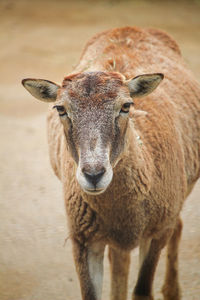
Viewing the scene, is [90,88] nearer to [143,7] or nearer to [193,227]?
[193,227]

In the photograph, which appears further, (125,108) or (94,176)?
(125,108)

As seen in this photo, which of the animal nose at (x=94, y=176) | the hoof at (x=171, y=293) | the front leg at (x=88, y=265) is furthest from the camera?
the hoof at (x=171, y=293)

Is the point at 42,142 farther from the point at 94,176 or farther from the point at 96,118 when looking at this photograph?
the point at 94,176

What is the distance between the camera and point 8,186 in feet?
27.9

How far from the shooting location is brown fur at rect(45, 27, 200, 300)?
425 centimetres

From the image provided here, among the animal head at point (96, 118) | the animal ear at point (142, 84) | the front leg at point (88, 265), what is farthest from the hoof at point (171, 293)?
the animal ear at point (142, 84)

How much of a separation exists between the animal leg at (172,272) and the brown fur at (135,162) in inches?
0.4

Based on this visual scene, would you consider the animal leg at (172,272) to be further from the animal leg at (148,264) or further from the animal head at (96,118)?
the animal head at (96,118)

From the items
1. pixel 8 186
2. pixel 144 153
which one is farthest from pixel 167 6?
pixel 144 153

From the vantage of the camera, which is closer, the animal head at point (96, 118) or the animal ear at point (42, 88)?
the animal head at point (96, 118)

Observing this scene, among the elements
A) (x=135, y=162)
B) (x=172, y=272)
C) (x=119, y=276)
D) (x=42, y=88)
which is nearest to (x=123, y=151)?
(x=135, y=162)

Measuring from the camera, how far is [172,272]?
606cm

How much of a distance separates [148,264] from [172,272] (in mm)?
1011

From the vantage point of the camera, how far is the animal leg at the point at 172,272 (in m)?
6.01
